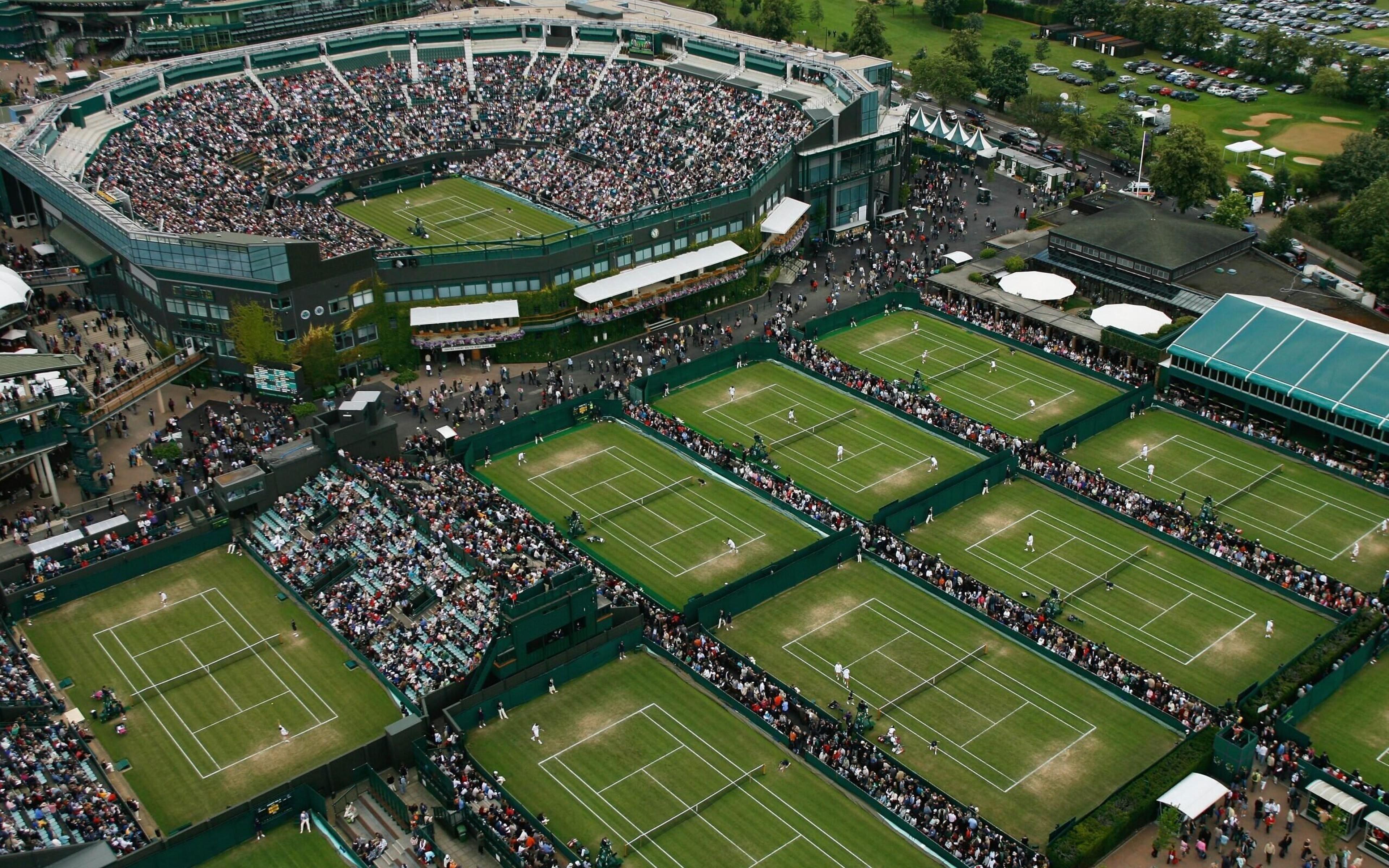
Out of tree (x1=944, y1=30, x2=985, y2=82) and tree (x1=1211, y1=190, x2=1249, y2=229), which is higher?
tree (x1=944, y1=30, x2=985, y2=82)

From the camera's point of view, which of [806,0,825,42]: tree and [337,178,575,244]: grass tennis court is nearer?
[337,178,575,244]: grass tennis court

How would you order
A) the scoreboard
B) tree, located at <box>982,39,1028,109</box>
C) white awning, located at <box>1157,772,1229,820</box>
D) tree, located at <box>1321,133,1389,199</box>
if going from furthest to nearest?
tree, located at <box>982,39,1028,109</box>, tree, located at <box>1321,133,1389,199</box>, the scoreboard, white awning, located at <box>1157,772,1229,820</box>

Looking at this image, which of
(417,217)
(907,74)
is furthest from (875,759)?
(907,74)

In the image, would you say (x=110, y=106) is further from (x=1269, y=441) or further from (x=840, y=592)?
(x=1269, y=441)

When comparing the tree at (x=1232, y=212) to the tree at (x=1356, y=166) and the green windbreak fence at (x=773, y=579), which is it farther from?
the green windbreak fence at (x=773, y=579)

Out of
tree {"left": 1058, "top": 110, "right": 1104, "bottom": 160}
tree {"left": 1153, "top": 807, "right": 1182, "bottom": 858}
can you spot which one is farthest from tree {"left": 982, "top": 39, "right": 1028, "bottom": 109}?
tree {"left": 1153, "top": 807, "right": 1182, "bottom": 858}

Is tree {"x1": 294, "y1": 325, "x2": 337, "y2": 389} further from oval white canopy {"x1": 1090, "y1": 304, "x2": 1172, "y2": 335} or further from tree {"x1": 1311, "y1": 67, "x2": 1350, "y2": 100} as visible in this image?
tree {"x1": 1311, "y1": 67, "x2": 1350, "y2": 100}

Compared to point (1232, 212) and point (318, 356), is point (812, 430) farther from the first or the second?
point (1232, 212)

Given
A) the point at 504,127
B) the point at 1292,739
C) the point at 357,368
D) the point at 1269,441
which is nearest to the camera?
the point at 1292,739
